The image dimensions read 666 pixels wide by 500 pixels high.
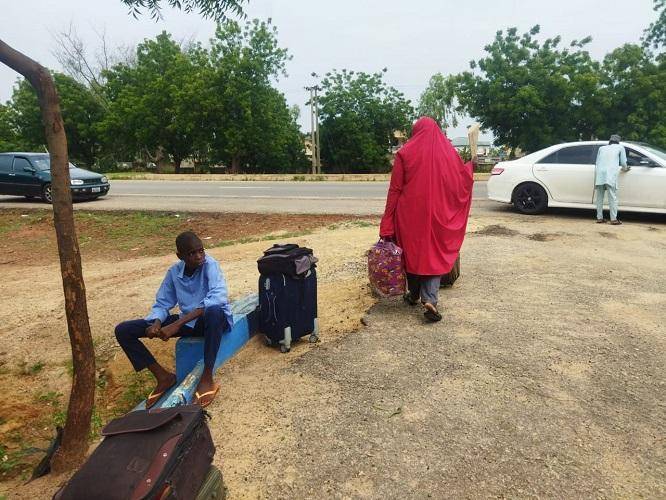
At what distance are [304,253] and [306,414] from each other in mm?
1340

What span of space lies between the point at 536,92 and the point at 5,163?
70.4 feet

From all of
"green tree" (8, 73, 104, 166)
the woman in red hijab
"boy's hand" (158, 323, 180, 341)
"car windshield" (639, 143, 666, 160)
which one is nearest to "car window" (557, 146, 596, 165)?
"car windshield" (639, 143, 666, 160)

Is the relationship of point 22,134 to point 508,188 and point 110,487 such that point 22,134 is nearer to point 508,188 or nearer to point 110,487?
point 508,188

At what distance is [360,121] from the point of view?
118 ft

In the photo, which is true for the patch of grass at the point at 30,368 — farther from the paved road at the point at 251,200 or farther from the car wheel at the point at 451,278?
the paved road at the point at 251,200

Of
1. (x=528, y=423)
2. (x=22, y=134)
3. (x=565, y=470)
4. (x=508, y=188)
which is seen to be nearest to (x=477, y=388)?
(x=528, y=423)

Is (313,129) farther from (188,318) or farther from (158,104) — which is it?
(188,318)

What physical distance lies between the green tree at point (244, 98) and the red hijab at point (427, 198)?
102 ft

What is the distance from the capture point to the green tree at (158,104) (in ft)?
116

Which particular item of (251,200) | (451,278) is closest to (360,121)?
(251,200)

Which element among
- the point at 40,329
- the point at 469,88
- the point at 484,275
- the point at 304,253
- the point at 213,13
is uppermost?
the point at 469,88

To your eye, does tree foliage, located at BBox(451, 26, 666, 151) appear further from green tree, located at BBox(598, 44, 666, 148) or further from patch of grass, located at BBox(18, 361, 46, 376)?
patch of grass, located at BBox(18, 361, 46, 376)

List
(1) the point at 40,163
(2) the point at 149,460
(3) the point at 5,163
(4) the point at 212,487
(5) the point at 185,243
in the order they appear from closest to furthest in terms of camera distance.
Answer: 1. (2) the point at 149,460
2. (4) the point at 212,487
3. (5) the point at 185,243
4. (1) the point at 40,163
5. (3) the point at 5,163

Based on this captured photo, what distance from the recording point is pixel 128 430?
85.6 inches
